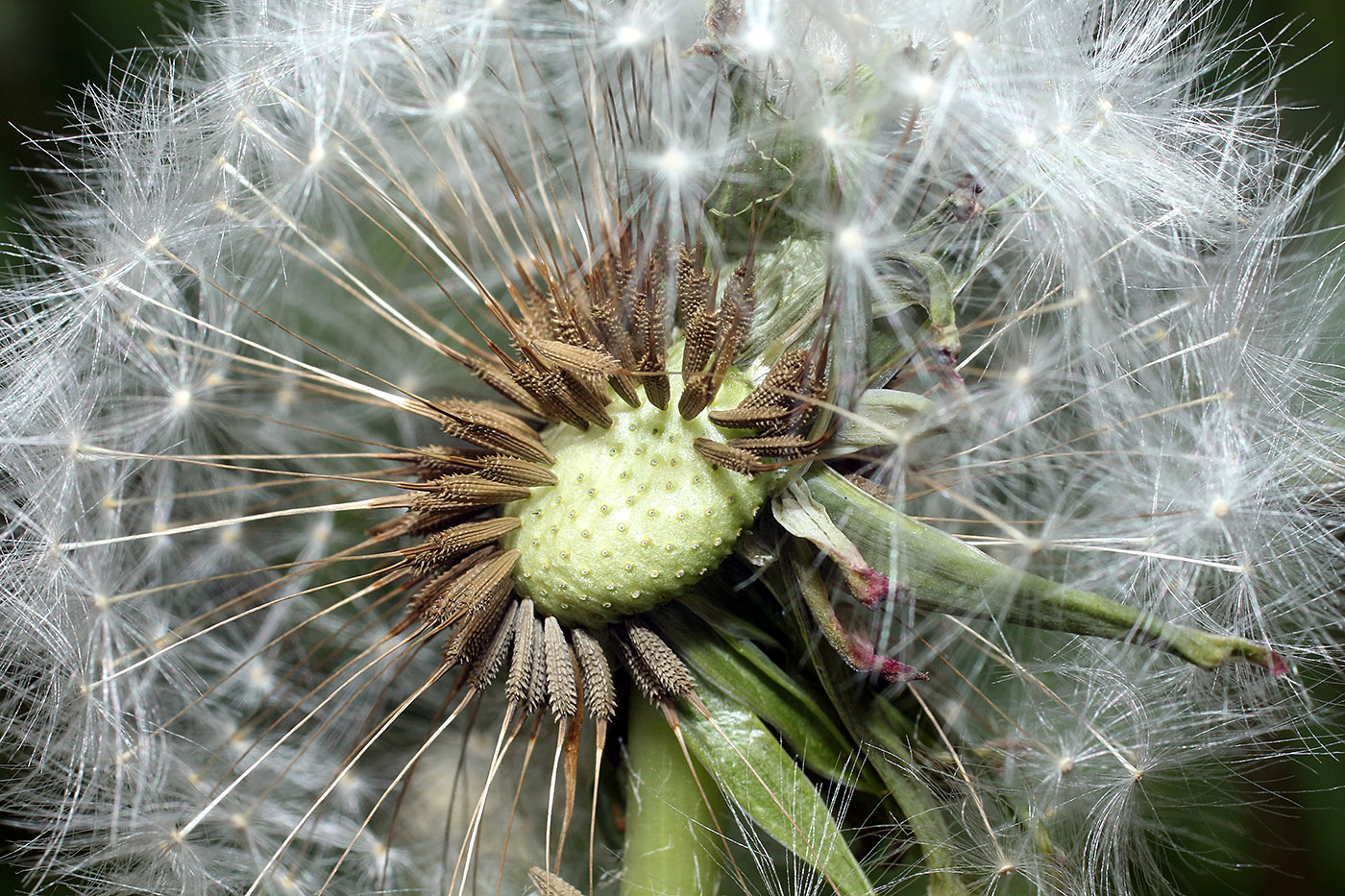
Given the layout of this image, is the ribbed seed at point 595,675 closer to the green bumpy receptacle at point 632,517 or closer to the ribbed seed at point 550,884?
the green bumpy receptacle at point 632,517

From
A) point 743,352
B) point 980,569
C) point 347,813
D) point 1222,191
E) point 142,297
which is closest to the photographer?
point 980,569

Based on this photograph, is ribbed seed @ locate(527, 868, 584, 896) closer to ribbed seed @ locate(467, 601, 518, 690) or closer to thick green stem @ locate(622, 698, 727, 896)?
thick green stem @ locate(622, 698, 727, 896)

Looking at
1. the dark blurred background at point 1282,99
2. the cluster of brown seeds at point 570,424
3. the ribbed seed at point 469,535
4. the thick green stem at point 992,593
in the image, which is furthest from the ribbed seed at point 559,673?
the dark blurred background at point 1282,99

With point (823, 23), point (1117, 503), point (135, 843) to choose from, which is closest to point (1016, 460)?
point (1117, 503)

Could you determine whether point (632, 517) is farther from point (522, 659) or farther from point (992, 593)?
point (992, 593)

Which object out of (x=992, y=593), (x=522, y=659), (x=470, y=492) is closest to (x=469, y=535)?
(x=470, y=492)

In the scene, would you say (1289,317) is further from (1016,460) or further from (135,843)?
(135,843)

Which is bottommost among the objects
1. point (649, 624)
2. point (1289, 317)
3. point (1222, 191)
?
point (649, 624)
